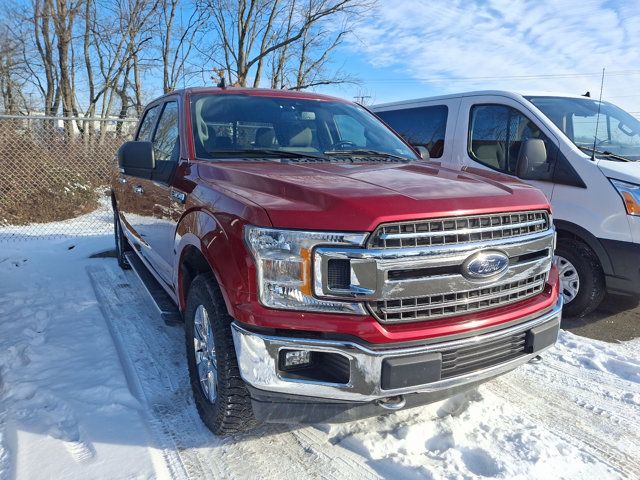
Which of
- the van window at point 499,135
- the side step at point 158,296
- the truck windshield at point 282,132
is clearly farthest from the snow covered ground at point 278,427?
the van window at point 499,135

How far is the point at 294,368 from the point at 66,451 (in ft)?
4.24

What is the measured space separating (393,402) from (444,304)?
1.64ft

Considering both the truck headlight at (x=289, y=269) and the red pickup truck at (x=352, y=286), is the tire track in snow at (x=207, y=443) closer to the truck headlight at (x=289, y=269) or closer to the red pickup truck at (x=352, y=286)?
the red pickup truck at (x=352, y=286)

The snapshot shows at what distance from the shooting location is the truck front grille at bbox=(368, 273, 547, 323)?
2131 mm

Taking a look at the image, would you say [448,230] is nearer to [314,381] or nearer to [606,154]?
[314,381]

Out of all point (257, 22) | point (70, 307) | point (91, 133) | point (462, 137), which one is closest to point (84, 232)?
point (91, 133)

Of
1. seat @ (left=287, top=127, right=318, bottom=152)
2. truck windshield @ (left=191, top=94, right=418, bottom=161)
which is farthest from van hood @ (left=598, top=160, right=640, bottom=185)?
seat @ (left=287, top=127, right=318, bottom=152)

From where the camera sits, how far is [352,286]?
6.73 ft

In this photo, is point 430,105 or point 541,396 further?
point 430,105

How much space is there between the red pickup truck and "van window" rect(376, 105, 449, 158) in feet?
10.3

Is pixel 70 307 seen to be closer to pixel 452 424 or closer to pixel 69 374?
pixel 69 374

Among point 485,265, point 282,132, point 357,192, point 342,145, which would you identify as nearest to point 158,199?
point 282,132

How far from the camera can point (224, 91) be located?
3621 millimetres

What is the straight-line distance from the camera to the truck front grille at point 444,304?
6.99ft
